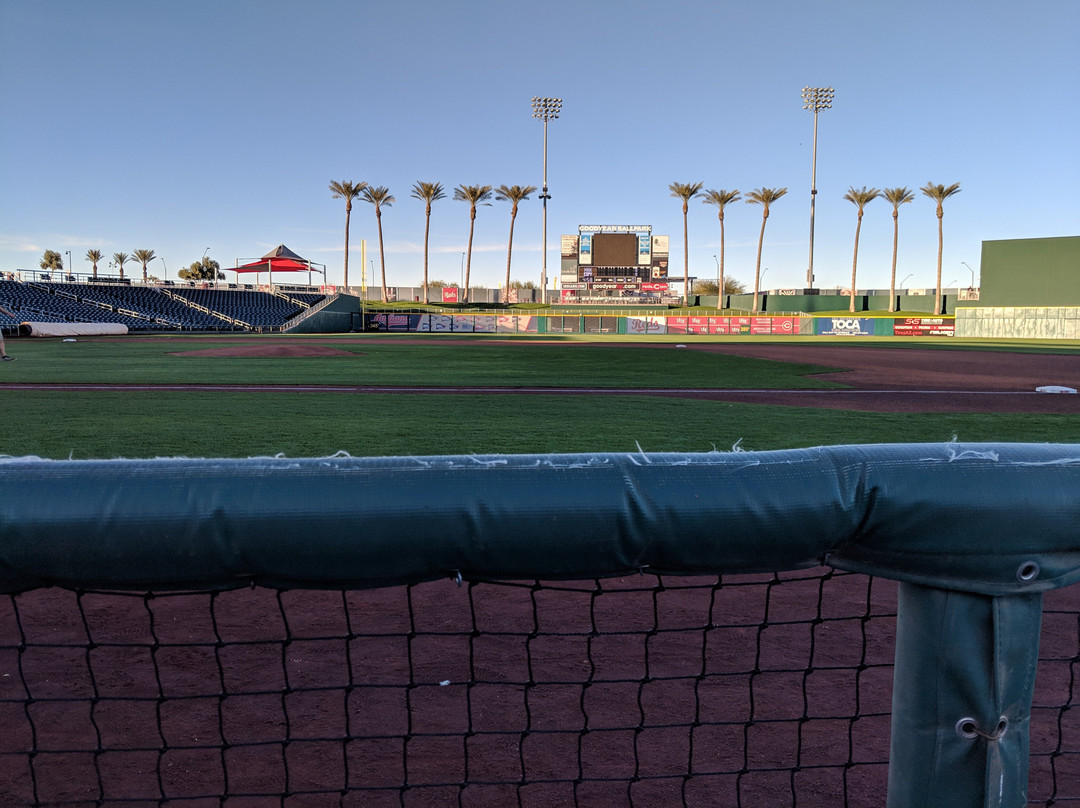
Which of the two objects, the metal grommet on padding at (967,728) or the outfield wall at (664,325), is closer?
the metal grommet on padding at (967,728)

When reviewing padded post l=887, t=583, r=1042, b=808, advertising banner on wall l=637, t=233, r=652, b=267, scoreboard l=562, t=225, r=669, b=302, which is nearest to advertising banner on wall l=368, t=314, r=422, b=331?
scoreboard l=562, t=225, r=669, b=302

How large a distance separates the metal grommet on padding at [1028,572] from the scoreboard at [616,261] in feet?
212

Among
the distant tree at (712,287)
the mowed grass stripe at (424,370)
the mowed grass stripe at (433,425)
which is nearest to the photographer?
the mowed grass stripe at (433,425)

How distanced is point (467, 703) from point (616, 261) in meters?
65.0

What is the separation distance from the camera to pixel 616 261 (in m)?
66.1

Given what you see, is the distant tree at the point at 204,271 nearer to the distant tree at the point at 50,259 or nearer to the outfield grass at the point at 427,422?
the distant tree at the point at 50,259

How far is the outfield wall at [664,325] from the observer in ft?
165

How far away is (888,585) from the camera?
168 inches

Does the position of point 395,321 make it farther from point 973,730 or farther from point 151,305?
point 973,730

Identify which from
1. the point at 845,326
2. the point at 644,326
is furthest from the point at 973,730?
the point at 845,326

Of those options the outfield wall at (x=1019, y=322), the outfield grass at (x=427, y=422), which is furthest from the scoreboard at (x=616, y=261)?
the outfield grass at (x=427, y=422)

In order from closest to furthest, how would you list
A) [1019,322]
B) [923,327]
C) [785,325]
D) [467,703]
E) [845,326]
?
[467,703] → [1019,322] → [923,327] → [845,326] → [785,325]

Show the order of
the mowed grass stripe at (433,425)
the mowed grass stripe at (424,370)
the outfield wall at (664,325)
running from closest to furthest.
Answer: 1. the mowed grass stripe at (433,425)
2. the mowed grass stripe at (424,370)
3. the outfield wall at (664,325)

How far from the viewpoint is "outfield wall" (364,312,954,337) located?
50.3 m
